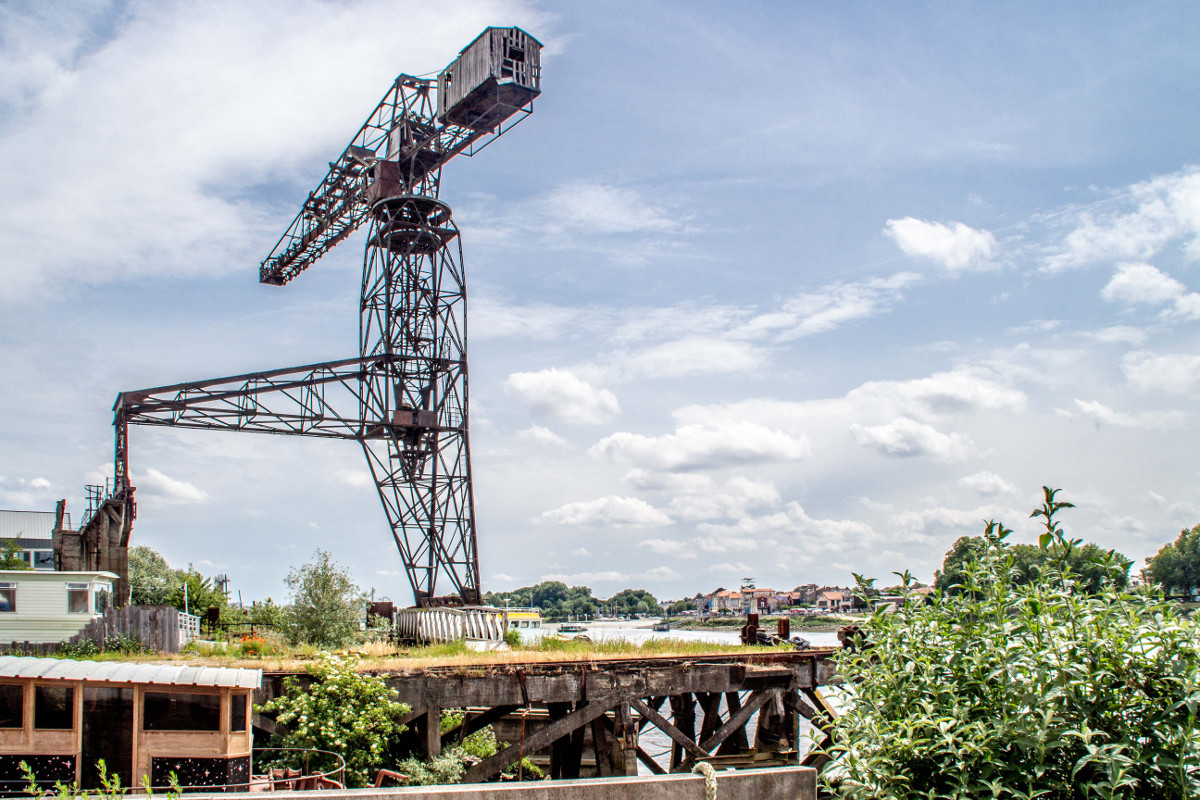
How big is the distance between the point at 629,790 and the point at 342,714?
8.32 meters

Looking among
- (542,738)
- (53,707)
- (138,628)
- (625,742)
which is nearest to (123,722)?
(53,707)

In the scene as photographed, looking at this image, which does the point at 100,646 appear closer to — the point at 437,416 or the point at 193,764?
the point at 193,764

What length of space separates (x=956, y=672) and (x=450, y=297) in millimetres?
37218

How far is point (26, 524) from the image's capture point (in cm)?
8669

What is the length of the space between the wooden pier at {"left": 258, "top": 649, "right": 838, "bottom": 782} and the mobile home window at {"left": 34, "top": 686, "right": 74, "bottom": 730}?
3.64 meters

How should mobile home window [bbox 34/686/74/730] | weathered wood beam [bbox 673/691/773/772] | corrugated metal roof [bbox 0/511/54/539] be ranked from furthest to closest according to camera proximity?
corrugated metal roof [bbox 0/511/54/539] → weathered wood beam [bbox 673/691/773/772] → mobile home window [bbox 34/686/74/730]

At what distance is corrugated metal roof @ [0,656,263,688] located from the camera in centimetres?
1210

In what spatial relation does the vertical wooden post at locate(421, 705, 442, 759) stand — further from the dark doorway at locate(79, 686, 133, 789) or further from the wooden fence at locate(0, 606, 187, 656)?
the wooden fence at locate(0, 606, 187, 656)

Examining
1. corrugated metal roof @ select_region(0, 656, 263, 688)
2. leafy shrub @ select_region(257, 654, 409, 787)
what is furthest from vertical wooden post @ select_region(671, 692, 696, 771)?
corrugated metal roof @ select_region(0, 656, 263, 688)

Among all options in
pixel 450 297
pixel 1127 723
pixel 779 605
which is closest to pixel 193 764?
pixel 1127 723

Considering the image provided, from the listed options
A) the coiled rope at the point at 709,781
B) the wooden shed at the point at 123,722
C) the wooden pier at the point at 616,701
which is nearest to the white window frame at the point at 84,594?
the wooden pier at the point at 616,701

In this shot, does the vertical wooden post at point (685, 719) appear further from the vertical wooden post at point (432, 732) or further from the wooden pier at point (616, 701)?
the vertical wooden post at point (432, 732)

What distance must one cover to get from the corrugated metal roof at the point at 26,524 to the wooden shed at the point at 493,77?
69.3 metres

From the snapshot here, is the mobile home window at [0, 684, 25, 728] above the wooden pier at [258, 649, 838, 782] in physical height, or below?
above
